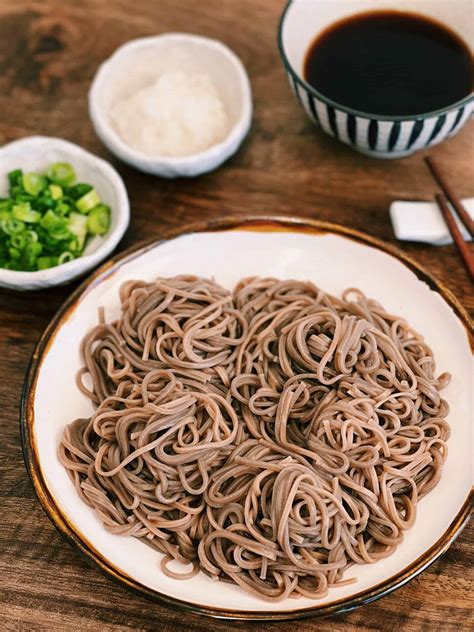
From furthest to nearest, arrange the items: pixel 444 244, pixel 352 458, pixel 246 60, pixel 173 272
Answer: pixel 246 60, pixel 444 244, pixel 173 272, pixel 352 458

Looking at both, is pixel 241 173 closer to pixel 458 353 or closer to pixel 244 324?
pixel 244 324

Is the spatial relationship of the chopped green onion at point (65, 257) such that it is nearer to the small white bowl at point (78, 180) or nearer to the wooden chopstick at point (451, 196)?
the small white bowl at point (78, 180)

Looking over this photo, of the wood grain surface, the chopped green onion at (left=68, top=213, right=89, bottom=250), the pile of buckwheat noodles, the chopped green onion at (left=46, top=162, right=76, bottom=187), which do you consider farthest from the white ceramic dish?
the chopped green onion at (left=46, top=162, right=76, bottom=187)

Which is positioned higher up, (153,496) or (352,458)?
(352,458)

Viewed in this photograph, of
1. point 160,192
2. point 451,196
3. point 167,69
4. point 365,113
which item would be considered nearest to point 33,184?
point 160,192

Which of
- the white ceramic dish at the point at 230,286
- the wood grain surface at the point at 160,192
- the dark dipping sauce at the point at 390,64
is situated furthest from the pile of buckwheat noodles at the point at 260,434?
the dark dipping sauce at the point at 390,64

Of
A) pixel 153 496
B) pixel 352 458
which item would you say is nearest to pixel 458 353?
pixel 352 458

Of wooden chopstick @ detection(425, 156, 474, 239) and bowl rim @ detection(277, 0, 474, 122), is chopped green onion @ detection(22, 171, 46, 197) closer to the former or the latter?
bowl rim @ detection(277, 0, 474, 122)
